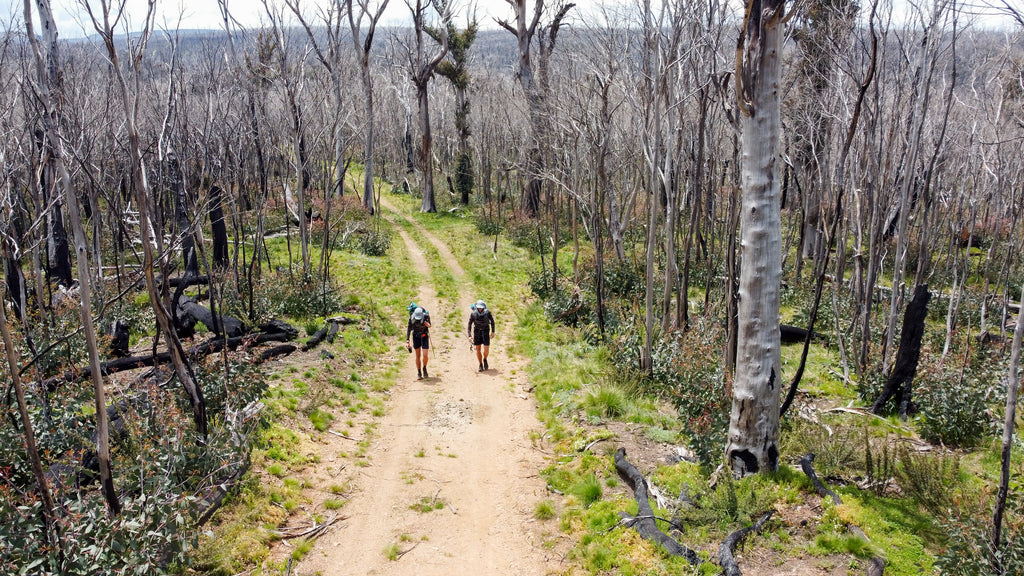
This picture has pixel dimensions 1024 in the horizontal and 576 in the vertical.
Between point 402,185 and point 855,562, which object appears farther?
point 402,185

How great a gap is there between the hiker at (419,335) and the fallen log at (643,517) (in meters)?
4.49

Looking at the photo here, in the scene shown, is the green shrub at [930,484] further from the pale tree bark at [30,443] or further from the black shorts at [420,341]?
the black shorts at [420,341]

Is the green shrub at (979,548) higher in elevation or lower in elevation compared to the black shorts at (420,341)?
higher

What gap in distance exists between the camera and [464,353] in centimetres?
1211

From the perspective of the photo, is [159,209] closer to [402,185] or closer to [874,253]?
[874,253]

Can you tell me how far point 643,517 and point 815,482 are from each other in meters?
1.70

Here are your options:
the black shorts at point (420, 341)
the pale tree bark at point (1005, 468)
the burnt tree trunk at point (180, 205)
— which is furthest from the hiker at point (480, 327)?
the pale tree bark at point (1005, 468)

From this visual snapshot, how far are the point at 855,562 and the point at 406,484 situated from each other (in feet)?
15.7

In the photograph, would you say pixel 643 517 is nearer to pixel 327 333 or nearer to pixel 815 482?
pixel 815 482

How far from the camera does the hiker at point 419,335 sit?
1034 centimetres

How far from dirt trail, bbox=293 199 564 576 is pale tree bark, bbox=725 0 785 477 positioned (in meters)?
2.28

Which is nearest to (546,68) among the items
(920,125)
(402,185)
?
(920,125)

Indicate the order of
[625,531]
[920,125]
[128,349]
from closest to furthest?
[625,531] → [920,125] → [128,349]

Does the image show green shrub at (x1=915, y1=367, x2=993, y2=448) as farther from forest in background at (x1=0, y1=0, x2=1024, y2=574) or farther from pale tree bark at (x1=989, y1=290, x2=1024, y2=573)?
pale tree bark at (x1=989, y1=290, x2=1024, y2=573)
